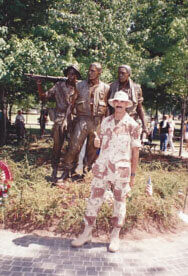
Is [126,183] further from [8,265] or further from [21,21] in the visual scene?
[21,21]

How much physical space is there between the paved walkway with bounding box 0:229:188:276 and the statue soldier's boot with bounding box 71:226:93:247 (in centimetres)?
7

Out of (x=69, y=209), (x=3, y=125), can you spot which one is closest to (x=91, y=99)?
(x=69, y=209)

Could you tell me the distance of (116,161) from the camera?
3.57 metres

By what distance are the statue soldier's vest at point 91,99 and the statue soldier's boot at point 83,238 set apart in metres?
2.18

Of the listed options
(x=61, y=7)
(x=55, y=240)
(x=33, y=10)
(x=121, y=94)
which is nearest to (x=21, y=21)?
(x=33, y=10)

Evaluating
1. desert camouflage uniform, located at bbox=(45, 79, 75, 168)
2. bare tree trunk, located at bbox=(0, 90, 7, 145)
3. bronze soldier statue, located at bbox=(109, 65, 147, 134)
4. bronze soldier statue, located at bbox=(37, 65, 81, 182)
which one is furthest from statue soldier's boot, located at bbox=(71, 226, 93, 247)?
bare tree trunk, located at bbox=(0, 90, 7, 145)

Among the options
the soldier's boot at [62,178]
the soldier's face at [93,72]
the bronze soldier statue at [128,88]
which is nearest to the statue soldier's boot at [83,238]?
the soldier's boot at [62,178]

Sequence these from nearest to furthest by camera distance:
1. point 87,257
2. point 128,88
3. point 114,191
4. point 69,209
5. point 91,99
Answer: point 87,257 → point 114,191 → point 69,209 → point 91,99 → point 128,88

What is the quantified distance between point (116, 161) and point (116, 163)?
0.09 feet

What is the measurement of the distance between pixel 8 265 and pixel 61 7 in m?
8.08

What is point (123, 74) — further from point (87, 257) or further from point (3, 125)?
point (3, 125)

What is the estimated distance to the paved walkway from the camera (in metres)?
3.18

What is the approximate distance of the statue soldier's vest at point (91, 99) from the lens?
5074 mm

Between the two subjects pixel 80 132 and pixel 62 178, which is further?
pixel 62 178
